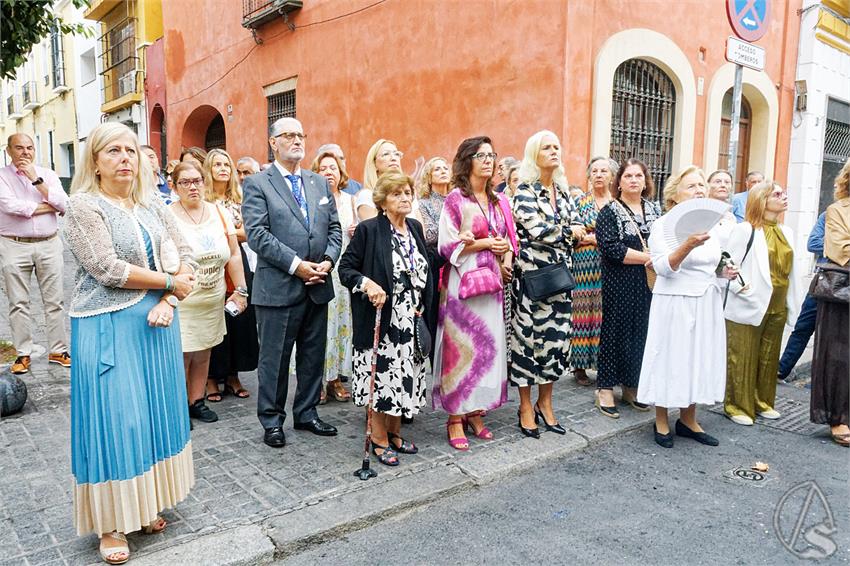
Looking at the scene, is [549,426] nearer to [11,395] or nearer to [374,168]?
[374,168]

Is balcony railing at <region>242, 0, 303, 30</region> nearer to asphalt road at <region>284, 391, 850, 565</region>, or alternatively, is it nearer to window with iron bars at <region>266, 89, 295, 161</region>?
window with iron bars at <region>266, 89, 295, 161</region>

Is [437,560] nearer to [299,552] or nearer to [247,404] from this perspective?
[299,552]

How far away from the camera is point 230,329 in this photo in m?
5.38

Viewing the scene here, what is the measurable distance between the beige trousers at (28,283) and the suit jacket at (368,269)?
356 cm

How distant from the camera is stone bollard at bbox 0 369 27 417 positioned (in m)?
4.61

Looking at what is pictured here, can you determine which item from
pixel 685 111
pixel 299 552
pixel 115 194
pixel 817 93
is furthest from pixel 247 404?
pixel 817 93

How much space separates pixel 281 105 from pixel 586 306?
10107 millimetres

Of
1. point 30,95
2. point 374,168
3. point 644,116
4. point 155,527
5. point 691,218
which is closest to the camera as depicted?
point 155,527

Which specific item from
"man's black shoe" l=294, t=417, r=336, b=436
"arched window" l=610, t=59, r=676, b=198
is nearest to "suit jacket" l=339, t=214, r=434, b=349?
"man's black shoe" l=294, t=417, r=336, b=436

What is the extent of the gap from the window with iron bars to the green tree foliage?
7.54 metres

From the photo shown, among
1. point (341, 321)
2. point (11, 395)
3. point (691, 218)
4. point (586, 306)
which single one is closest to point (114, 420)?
point (11, 395)

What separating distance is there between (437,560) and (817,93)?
12011 millimetres

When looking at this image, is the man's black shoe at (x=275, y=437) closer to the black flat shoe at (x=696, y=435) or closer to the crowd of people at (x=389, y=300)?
the crowd of people at (x=389, y=300)

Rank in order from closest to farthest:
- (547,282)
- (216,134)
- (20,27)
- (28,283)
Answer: (547,282)
(20,27)
(28,283)
(216,134)
